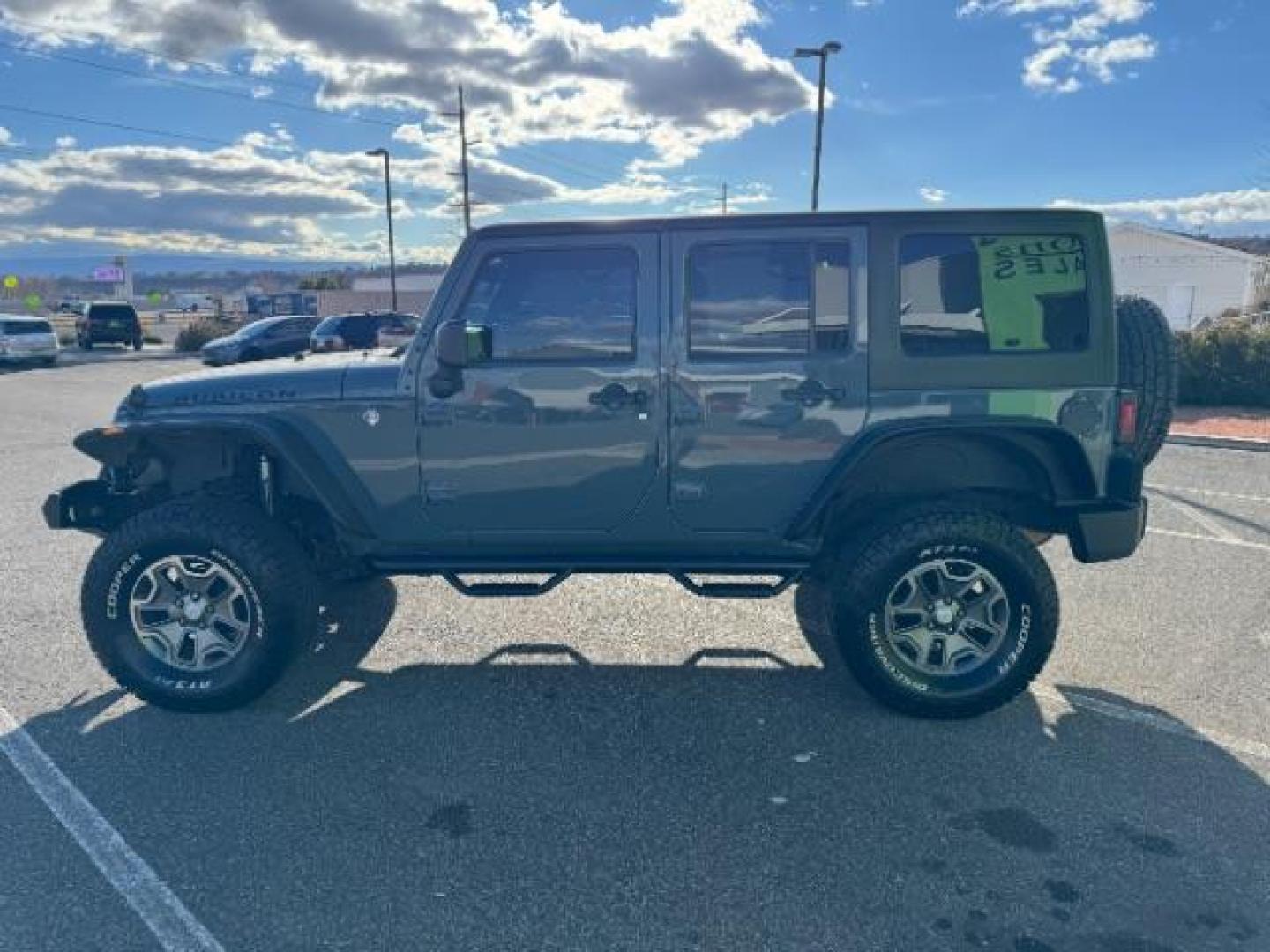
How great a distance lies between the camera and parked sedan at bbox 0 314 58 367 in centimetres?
2334

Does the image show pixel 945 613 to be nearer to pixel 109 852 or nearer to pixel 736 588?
pixel 736 588

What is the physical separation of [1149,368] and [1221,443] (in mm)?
8171

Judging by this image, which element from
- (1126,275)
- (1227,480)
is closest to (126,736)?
(1227,480)

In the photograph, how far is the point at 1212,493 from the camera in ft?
24.5

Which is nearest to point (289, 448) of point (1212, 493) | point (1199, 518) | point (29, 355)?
point (1199, 518)

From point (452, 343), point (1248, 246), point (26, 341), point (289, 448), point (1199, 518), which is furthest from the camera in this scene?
point (1248, 246)

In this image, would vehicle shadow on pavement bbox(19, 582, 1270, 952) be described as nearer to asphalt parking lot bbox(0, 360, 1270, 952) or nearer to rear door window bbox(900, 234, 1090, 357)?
asphalt parking lot bbox(0, 360, 1270, 952)

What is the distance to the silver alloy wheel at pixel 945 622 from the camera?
3.47 metres

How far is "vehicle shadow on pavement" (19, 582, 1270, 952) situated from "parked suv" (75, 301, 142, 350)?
31885 millimetres

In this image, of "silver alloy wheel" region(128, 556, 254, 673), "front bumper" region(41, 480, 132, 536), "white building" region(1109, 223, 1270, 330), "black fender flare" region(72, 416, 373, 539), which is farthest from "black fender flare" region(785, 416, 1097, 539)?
"white building" region(1109, 223, 1270, 330)

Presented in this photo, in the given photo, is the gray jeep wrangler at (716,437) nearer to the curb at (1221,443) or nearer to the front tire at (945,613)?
the front tire at (945,613)

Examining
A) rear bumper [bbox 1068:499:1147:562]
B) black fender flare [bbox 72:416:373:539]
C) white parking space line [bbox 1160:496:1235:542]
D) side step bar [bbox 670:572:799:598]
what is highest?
black fender flare [bbox 72:416:373:539]

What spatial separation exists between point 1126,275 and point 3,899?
40012 mm

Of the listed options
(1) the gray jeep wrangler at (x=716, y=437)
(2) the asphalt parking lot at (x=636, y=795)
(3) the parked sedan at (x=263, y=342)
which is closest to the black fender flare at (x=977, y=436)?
(1) the gray jeep wrangler at (x=716, y=437)
